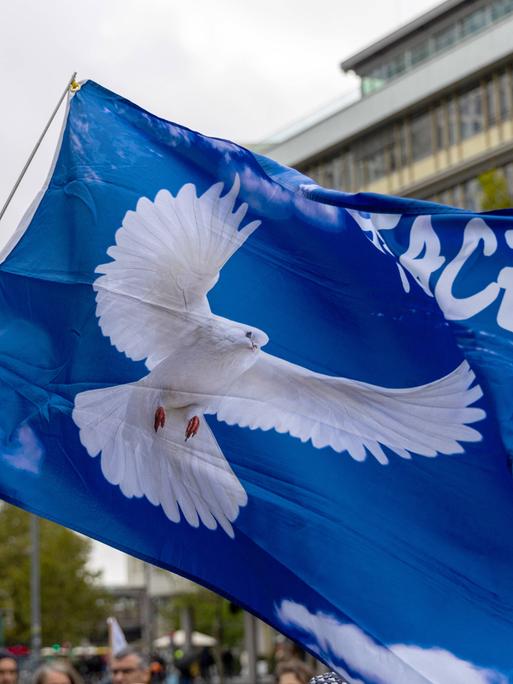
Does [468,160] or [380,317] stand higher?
[468,160]

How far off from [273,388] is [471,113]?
4423cm

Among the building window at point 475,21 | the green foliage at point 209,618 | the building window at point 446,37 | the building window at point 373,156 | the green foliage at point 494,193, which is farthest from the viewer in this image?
the green foliage at point 209,618

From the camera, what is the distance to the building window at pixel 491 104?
1905 inches

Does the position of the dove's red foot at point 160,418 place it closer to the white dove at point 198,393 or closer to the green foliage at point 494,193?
the white dove at point 198,393

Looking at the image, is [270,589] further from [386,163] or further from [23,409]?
[386,163]

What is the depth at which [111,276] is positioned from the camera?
6555mm

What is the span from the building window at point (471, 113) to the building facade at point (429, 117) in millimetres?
30

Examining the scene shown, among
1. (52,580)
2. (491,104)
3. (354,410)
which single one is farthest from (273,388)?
(52,580)

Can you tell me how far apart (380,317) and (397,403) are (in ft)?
1.11

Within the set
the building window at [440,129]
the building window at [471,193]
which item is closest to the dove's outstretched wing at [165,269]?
the building window at [471,193]

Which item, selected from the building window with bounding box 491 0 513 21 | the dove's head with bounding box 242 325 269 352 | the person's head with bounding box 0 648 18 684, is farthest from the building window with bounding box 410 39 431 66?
the dove's head with bounding box 242 325 269 352

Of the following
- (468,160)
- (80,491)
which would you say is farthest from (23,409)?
(468,160)

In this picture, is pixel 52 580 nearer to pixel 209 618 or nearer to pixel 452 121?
pixel 209 618

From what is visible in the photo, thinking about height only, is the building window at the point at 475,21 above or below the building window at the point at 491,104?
above
